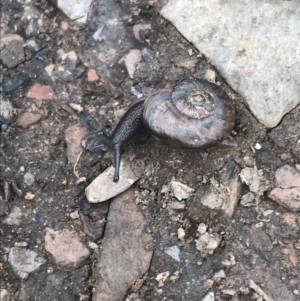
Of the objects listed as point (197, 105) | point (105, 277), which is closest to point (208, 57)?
point (197, 105)

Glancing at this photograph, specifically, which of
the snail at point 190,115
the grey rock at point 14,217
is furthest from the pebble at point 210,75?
the grey rock at point 14,217

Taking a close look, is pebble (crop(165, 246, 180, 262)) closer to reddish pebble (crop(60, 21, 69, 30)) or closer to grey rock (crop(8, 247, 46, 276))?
grey rock (crop(8, 247, 46, 276))

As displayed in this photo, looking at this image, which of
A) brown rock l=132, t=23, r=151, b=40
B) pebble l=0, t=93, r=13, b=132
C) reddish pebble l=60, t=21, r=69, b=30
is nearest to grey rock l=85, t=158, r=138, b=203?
pebble l=0, t=93, r=13, b=132

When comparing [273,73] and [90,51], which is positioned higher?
[90,51]

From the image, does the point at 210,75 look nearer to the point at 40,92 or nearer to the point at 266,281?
the point at 40,92

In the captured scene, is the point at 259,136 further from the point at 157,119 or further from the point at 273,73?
the point at 157,119

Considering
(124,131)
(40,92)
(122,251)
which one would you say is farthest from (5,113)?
(122,251)

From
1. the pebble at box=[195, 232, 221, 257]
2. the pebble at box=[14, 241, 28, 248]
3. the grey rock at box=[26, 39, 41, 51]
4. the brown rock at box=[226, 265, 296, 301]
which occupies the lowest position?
the brown rock at box=[226, 265, 296, 301]
